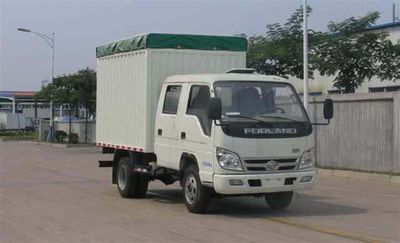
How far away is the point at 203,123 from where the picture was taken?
10984mm

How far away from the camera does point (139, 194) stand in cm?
1353

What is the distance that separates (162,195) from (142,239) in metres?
5.28

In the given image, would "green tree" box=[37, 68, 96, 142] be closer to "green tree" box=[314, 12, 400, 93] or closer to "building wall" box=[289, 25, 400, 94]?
"building wall" box=[289, 25, 400, 94]

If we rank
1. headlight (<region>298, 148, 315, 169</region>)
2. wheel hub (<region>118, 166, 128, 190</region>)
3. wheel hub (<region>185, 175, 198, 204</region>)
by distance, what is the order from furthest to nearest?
wheel hub (<region>118, 166, 128, 190</region>) → wheel hub (<region>185, 175, 198, 204</region>) → headlight (<region>298, 148, 315, 169</region>)

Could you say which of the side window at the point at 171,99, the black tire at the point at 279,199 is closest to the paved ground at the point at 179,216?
the black tire at the point at 279,199

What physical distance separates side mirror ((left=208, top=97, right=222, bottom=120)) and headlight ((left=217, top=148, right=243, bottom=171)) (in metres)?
0.56

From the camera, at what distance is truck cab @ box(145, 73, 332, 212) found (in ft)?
34.4

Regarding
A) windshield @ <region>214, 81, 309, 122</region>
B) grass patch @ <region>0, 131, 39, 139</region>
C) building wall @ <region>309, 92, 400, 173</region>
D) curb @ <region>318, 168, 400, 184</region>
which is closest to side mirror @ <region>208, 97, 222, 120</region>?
windshield @ <region>214, 81, 309, 122</region>

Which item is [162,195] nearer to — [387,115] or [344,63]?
[387,115]

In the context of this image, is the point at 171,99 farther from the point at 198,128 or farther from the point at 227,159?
the point at 227,159

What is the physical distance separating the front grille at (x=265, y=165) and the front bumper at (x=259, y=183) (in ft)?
0.31

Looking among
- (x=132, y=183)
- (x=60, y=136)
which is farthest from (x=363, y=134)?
(x=60, y=136)

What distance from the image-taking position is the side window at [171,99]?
11.9m

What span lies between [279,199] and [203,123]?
2.14 metres
